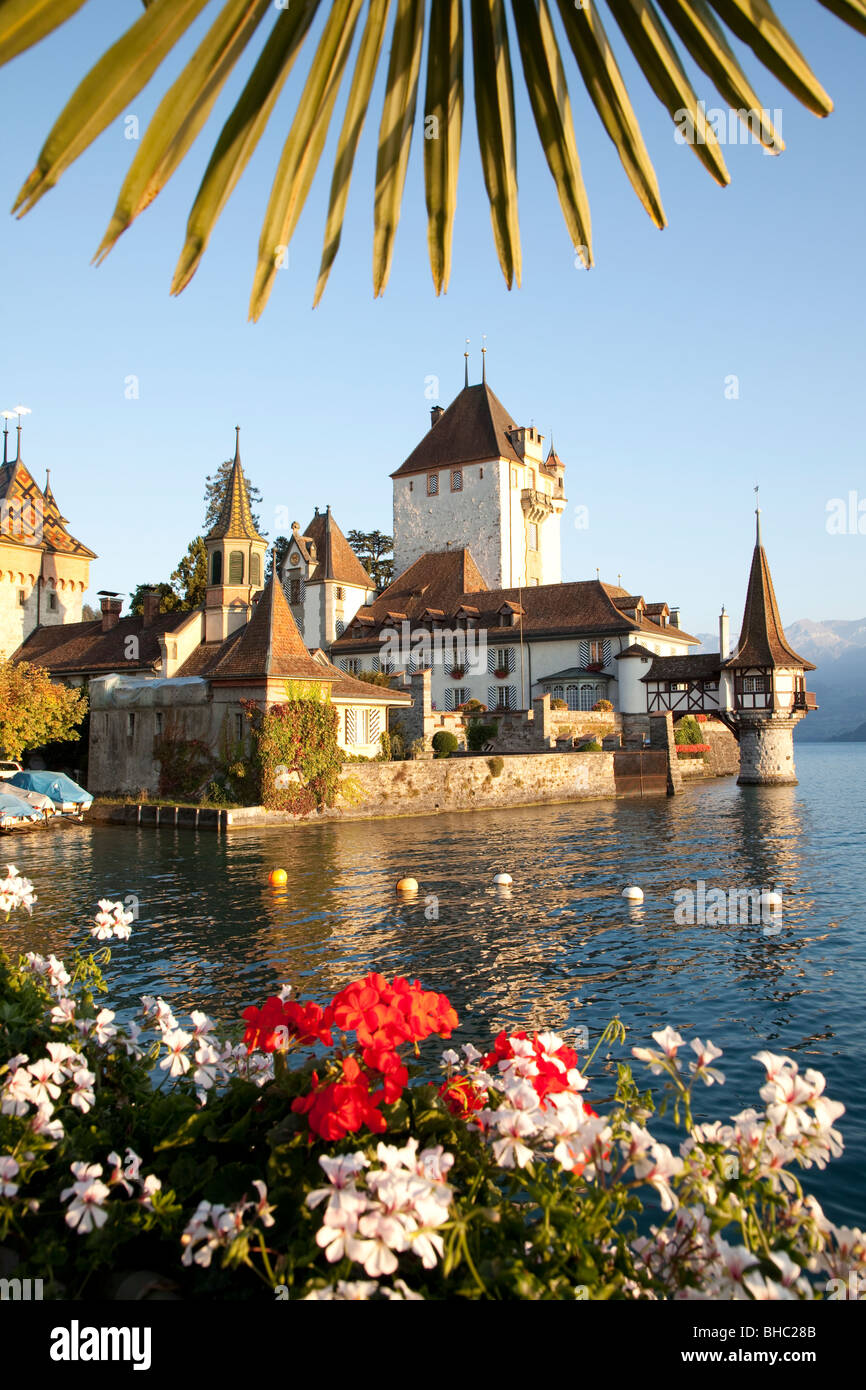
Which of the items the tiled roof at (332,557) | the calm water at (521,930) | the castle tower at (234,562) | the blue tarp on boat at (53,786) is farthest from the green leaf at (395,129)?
the tiled roof at (332,557)

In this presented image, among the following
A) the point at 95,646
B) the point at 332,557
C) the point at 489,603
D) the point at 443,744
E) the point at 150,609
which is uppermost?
the point at 332,557

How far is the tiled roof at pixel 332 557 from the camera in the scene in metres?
65.2

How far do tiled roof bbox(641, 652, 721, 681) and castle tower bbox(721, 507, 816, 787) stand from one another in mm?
633

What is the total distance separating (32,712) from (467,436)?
4435cm

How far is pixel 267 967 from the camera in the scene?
13.2 metres

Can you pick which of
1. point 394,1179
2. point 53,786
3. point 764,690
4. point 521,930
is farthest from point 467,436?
point 394,1179

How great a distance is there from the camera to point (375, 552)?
89312 mm

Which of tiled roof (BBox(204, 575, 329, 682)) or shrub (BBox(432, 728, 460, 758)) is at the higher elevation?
tiled roof (BBox(204, 575, 329, 682))

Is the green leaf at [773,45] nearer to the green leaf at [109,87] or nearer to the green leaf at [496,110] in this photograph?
the green leaf at [496,110]

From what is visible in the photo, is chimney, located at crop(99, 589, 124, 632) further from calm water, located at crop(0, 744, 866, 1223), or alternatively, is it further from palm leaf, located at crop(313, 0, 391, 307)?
palm leaf, located at crop(313, 0, 391, 307)

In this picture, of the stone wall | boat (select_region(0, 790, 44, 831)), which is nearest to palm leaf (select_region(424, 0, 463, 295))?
boat (select_region(0, 790, 44, 831))

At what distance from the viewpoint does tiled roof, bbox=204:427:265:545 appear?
43094 millimetres

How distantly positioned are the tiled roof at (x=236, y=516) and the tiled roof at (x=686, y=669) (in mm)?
22199

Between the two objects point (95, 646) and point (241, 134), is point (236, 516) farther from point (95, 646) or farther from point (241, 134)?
point (241, 134)
